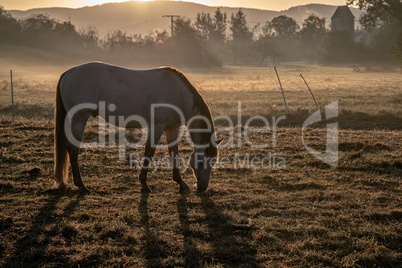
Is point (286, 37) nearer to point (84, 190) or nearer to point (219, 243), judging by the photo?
point (84, 190)

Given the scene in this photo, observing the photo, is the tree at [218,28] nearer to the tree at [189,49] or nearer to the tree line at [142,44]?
the tree line at [142,44]

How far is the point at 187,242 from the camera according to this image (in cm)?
409

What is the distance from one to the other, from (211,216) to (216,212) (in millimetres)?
162

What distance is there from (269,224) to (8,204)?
3492mm

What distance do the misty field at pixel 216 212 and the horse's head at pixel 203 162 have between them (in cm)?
19

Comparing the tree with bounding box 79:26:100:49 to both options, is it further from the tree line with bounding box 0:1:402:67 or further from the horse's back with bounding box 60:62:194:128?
the horse's back with bounding box 60:62:194:128

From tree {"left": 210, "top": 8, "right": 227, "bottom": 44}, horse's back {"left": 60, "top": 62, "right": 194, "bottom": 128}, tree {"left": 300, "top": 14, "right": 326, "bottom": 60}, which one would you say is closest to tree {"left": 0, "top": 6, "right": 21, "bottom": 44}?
tree {"left": 210, "top": 8, "right": 227, "bottom": 44}

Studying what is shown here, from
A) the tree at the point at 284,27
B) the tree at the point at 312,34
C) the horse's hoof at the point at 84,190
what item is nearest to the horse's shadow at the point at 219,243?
the horse's hoof at the point at 84,190

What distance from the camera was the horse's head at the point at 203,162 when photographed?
19.1ft

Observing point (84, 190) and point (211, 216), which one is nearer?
point (211, 216)

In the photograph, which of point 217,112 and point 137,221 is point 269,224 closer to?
point 137,221

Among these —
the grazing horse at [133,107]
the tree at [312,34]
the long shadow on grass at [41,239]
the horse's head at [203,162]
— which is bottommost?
the long shadow on grass at [41,239]

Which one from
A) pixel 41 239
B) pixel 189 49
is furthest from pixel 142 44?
pixel 41 239

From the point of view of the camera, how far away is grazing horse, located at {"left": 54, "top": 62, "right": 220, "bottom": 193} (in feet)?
19.1
